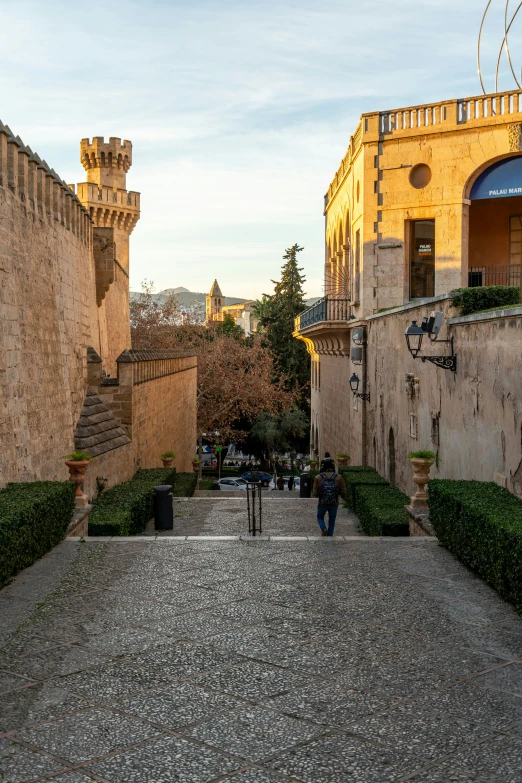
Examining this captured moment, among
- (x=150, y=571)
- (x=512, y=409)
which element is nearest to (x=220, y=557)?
(x=150, y=571)

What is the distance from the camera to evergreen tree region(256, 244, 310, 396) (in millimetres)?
53438

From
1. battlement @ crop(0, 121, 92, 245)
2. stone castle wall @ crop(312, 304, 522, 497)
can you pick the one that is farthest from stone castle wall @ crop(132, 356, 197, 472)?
stone castle wall @ crop(312, 304, 522, 497)

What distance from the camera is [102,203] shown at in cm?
4391

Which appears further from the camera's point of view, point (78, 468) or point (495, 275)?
point (495, 275)

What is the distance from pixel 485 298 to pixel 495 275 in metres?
10.2

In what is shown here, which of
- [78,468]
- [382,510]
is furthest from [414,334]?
[78,468]

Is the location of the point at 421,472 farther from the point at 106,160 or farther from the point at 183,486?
the point at 106,160

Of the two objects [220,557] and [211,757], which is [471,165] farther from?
[211,757]

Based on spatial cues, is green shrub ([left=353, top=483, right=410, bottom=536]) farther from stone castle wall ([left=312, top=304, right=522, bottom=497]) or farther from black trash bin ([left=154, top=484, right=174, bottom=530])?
black trash bin ([left=154, top=484, right=174, bottom=530])

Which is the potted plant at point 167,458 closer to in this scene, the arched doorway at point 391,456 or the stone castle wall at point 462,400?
the stone castle wall at point 462,400

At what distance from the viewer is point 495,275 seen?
71.8ft

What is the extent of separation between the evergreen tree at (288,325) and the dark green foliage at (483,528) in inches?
1570

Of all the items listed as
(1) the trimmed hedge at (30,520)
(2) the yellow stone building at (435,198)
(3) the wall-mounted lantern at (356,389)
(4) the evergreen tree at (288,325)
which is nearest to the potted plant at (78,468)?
(1) the trimmed hedge at (30,520)

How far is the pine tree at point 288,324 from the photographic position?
175ft
